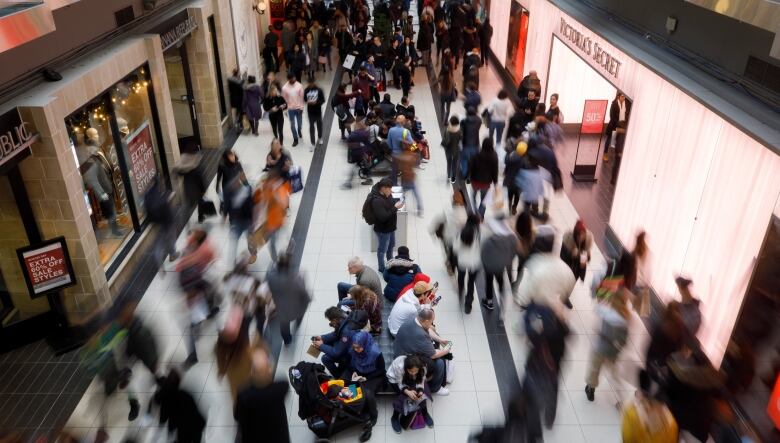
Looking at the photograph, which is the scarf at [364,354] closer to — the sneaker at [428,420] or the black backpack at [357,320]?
the black backpack at [357,320]

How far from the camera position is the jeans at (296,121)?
1345cm

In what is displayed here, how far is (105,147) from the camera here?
9344 mm

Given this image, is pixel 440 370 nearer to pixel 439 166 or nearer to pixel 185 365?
pixel 185 365

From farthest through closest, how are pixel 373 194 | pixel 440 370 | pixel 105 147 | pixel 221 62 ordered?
1. pixel 221 62
2. pixel 105 147
3. pixel 373 194
4. pixel 440 370

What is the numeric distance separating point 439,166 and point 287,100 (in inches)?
141

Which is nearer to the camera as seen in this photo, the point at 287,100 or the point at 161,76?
the point at 161,76

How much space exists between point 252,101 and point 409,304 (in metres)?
8.59

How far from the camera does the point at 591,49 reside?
10.6 m

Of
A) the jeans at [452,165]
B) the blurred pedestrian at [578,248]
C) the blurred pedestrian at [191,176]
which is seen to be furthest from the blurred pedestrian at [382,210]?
the jeans at [452,165]

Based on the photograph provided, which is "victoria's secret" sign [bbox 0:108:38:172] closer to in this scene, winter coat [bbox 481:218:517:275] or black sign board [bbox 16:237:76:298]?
black sign board [bbox 16:237:76:298]

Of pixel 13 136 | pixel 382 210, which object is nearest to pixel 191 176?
pixel 13 136

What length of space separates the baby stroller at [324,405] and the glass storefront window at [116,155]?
14.2ft

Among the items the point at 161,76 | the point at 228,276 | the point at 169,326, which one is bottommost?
the point at 169,326

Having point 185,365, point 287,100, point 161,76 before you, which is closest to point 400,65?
point 287,100
